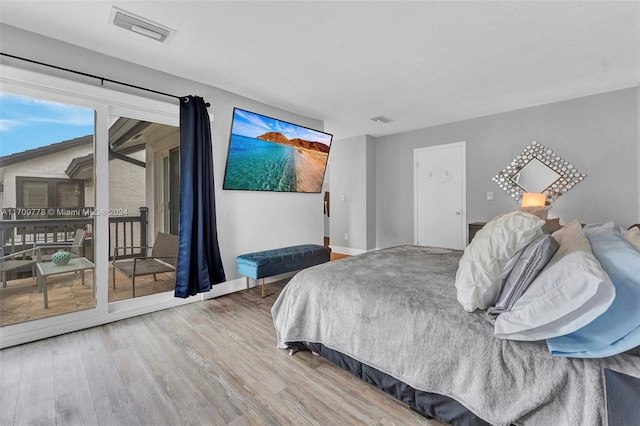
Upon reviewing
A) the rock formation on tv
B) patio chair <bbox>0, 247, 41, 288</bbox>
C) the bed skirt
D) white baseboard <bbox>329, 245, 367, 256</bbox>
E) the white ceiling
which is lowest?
the bed skirt

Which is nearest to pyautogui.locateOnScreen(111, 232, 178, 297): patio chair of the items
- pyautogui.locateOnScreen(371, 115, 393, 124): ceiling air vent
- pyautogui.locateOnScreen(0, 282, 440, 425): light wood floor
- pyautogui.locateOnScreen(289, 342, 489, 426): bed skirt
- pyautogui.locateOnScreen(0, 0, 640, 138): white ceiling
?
pyautogui.locateOnScreen(0, 282, 440, 425): light wood floor

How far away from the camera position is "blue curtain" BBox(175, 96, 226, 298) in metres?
2.90

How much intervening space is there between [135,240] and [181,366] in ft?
5.62

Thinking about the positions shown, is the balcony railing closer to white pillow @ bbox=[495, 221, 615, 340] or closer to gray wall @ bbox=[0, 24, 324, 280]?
gray wall @ bbox=[0, 24, 324, 280]

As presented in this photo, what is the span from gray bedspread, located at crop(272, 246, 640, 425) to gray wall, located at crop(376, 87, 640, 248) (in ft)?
9.27

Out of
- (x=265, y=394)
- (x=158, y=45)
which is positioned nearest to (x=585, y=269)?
(x=265, y=394)

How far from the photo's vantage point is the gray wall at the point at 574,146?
3.38 metres

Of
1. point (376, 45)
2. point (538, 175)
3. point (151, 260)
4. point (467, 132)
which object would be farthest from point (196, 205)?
point (538, 175)

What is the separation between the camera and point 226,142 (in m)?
3.44

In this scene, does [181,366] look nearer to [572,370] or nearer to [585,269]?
[572,370]

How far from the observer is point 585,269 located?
3.43ft

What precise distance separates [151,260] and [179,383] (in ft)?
5.81

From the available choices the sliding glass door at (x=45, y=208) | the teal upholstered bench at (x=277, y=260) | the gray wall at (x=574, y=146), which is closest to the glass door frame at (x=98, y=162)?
the sliding glass door at (x=45, y=208)

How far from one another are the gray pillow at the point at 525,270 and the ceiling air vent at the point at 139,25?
2.83 m
